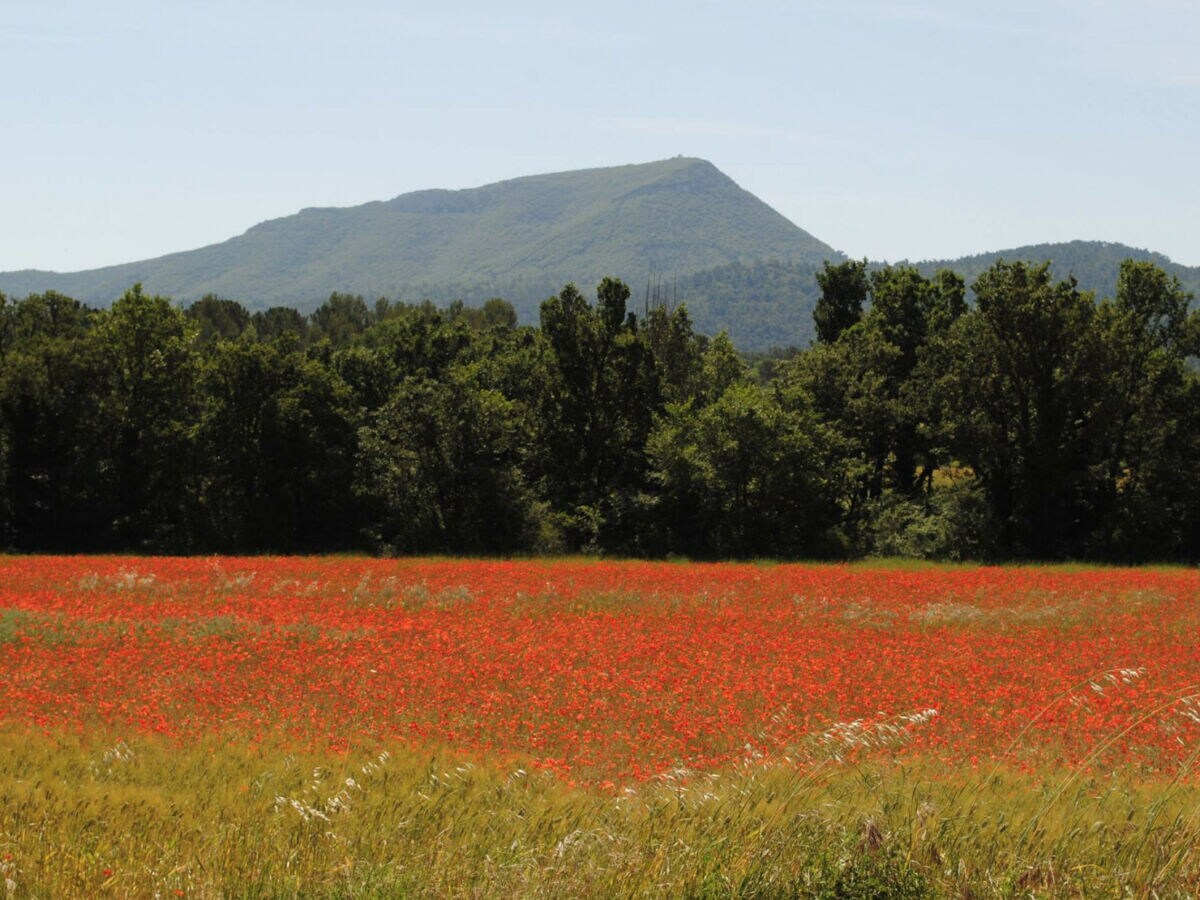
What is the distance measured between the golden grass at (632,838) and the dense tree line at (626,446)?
3809 centimetres

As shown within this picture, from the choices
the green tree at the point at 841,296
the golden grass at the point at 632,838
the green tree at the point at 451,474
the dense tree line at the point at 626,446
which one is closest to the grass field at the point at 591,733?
the golden grass at the point at 632,838

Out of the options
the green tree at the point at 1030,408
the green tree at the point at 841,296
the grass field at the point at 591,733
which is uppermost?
the green tree at the point at 841,296

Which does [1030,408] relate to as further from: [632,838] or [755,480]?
[632,838]

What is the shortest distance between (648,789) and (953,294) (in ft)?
186

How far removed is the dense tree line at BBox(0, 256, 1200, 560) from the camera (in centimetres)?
4747

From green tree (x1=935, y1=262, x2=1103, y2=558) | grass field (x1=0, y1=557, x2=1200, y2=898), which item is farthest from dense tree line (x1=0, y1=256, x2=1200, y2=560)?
grass field (x1=0, y1=557, x2=1200, y2=898)

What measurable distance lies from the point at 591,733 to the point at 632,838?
619 cm

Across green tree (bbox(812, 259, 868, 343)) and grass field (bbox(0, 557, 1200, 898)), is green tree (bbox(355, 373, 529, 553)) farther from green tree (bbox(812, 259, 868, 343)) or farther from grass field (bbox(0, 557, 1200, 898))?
green tree (bbox(812, 259, 868, 343))

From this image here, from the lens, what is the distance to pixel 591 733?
14.1 m

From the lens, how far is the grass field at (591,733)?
743 centimetres

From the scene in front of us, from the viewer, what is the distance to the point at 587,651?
20.3m

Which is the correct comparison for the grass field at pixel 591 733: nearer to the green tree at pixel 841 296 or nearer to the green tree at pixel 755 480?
the green tree at pixel 755 480

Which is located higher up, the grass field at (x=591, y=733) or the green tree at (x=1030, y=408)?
the green tree at (x=1030, y=408)

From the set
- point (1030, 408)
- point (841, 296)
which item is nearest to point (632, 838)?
point (1030, 408)
